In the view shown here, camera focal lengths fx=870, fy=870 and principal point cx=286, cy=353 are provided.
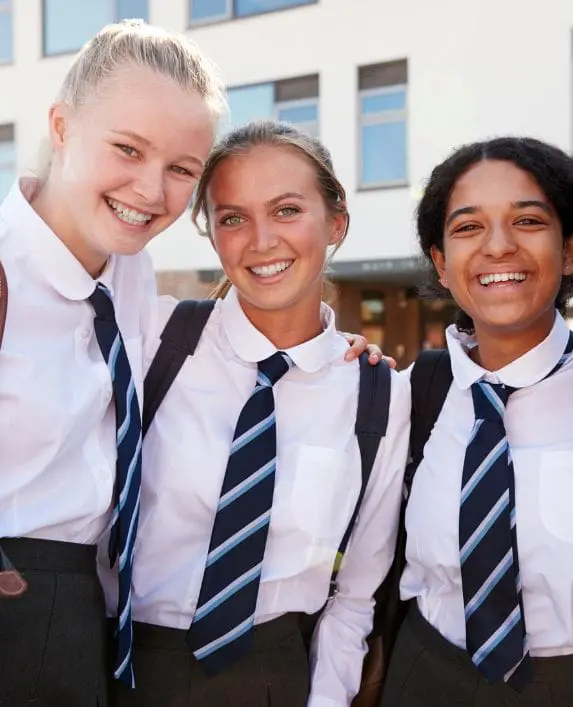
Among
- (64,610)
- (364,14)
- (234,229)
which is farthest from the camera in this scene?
(364,14)

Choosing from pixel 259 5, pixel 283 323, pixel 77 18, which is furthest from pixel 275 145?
pixel 77 18

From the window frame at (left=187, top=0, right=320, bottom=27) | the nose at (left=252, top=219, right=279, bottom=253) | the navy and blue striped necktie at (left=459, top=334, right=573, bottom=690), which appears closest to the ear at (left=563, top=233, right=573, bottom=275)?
the navy and blue striped necktie at (left=459, top=334, right=573, bottom=690)

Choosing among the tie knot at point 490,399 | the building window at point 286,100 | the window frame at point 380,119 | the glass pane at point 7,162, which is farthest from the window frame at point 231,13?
the tie knot at point 490,399

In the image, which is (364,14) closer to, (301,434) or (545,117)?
(545,117)

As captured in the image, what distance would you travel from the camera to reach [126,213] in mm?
1860

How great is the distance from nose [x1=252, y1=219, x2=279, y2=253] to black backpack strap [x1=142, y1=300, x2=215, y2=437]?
244 millimetres

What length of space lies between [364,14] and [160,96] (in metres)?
8.46

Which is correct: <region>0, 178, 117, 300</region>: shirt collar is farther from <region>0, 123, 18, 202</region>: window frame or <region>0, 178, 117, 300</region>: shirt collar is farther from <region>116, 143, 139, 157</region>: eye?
<region>0, 123, 18, 202</region>: window frame

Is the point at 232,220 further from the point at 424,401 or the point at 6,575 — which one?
the point at 6,575

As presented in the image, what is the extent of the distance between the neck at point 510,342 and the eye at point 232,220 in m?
0.66

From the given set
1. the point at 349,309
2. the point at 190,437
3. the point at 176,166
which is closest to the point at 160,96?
the point at 176,166

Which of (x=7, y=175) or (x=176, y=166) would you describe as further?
(x=7, y=175)

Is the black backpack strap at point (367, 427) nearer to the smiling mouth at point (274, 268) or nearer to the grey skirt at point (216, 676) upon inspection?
the grey skirt at point (216, 676)

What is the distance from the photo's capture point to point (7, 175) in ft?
37.8
